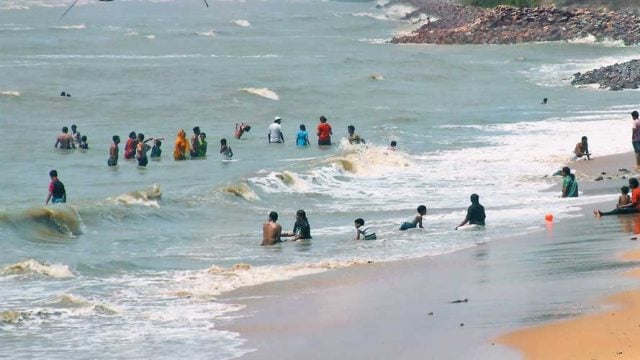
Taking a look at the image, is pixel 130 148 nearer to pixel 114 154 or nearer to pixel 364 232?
pixel 114 154

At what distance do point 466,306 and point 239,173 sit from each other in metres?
16.3

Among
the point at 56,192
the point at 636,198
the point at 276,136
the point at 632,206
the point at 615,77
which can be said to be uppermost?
the point at 615,77

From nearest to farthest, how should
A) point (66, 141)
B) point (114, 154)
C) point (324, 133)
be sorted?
point (114, 154), point (66, 141), point (324, 133)

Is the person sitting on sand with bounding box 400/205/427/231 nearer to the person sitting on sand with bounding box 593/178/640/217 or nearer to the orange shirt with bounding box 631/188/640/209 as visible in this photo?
the person sitting on sand with bounding box 593/178/640/217

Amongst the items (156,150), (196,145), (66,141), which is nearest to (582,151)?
(196,145)

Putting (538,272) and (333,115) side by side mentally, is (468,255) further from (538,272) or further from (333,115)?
(333,115)

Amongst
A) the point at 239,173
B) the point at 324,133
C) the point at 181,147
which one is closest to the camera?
the point at 239,173

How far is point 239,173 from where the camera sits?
28.6 metres

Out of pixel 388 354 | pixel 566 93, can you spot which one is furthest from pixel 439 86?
pixel 388 354

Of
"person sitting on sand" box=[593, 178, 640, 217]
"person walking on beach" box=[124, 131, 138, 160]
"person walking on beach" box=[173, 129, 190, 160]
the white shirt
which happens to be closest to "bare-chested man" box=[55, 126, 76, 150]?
"person walking on beach" box=[124, 131, 138, 160]

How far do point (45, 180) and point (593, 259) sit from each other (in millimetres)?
15741

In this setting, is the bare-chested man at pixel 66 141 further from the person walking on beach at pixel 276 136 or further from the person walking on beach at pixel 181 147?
the person walking on beach at pixel 276 136

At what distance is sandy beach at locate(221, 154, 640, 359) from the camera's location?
10.8 meters

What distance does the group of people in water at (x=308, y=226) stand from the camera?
60.8 ft
